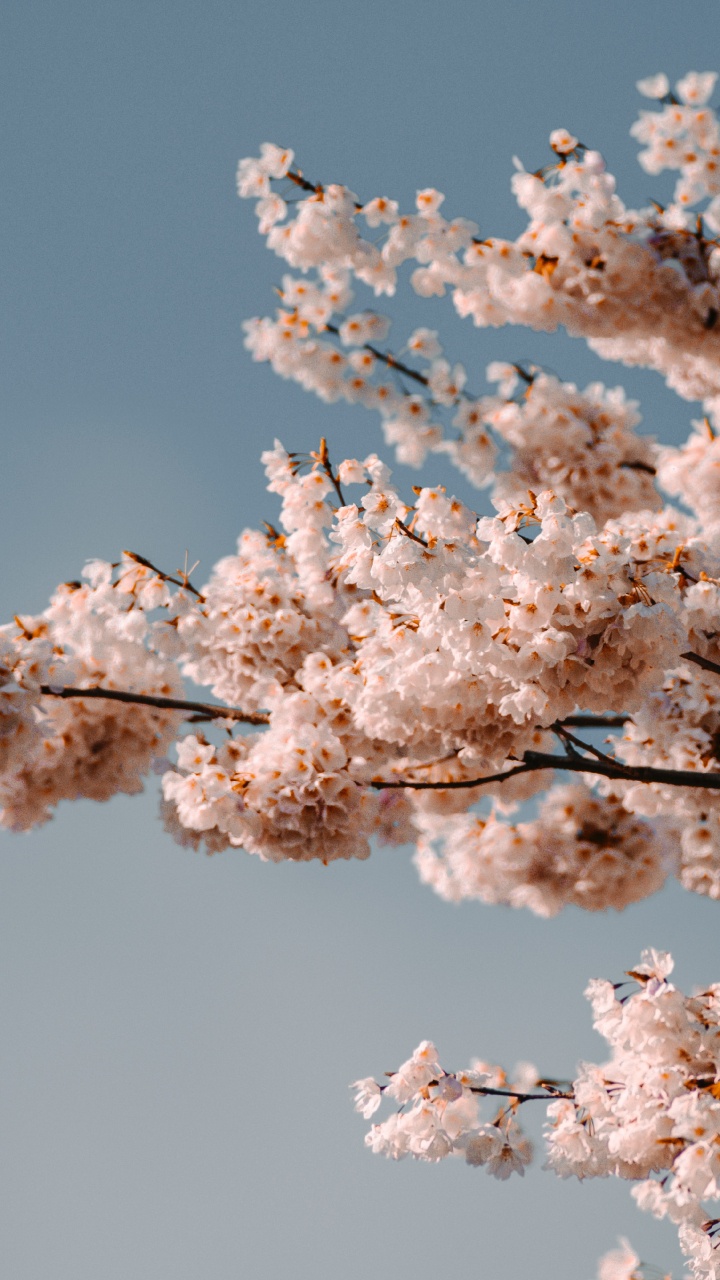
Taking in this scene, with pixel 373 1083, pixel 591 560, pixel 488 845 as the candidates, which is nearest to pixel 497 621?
pixel 591 560

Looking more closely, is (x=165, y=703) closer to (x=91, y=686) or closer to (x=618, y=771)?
(x=91, y=686)

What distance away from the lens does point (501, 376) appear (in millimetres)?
7109

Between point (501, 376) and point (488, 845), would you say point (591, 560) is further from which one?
point (501, 376)

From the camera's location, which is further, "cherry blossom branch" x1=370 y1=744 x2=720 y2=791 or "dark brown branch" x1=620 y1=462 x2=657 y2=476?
"dark brown branch" x1=620 y1=462 x2=657 y2=476

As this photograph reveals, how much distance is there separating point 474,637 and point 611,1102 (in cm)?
208

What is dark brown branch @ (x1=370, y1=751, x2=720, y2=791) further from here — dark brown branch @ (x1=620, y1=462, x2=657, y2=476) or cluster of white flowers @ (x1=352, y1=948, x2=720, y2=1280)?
dark brown branch @ (x1=620, y1=462, x2=657, y2=476)

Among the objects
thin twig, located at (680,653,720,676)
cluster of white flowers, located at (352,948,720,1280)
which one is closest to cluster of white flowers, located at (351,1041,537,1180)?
cluster of white flowers, located at (352,948,720,1280)

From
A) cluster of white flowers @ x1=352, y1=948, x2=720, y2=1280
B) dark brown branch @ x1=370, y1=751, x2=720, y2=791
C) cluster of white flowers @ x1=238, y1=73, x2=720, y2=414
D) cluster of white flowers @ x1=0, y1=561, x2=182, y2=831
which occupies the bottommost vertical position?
cluster of white flowers @ x1=352, y1=948, x2=720, y2=1280

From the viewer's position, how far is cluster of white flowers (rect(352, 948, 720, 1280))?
381 centimetres

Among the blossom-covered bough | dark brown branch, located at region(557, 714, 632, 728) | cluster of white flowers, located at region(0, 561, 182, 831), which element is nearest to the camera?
the blossom-covered bough

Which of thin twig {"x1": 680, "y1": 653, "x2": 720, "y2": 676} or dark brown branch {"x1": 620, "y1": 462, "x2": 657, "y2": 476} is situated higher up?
dark brown branch {"x1": 620, "y1": 462, "x2": 657, "y2": 476}

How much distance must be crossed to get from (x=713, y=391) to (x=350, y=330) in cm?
269

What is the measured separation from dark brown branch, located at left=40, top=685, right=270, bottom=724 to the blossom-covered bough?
20mm

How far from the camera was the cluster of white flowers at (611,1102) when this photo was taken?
381 centimetres
